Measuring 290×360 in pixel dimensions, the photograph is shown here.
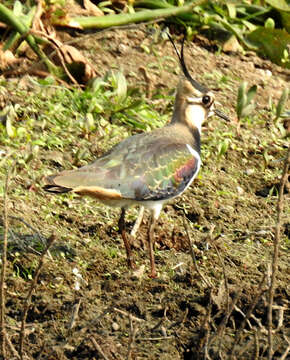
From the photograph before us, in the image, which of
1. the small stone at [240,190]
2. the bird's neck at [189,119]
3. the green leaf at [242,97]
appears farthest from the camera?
the green leaf at [242,97]

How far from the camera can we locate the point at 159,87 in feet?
25.1

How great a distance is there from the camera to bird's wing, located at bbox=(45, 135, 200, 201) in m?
5.11

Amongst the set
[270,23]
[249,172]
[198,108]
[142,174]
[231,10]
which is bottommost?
[249,172]

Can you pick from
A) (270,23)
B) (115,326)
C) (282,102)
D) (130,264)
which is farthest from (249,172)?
(115,326)

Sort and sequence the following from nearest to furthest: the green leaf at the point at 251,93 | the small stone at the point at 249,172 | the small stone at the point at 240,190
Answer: the small stone at the point at 240,190 < the small stone at the point at 249,172 < the green leaf at the point at 251,93

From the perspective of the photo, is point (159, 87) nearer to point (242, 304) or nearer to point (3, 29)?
point (3, 29)

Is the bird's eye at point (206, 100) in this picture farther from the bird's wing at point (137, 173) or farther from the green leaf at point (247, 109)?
the green leaf at point (247, 109)

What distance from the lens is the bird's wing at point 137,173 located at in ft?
16.8

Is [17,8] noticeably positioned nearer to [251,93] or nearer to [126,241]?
[251,93]

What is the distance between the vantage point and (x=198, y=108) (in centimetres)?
610

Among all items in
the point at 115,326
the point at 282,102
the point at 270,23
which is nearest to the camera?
the point at 115,326

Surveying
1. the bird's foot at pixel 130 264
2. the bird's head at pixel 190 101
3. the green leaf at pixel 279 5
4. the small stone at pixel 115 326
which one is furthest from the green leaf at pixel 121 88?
the small stone at pixel 115 326

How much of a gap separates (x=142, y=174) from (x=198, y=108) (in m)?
0.95

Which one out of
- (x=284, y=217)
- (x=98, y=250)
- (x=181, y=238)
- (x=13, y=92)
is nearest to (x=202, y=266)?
(x=181, y=238)
